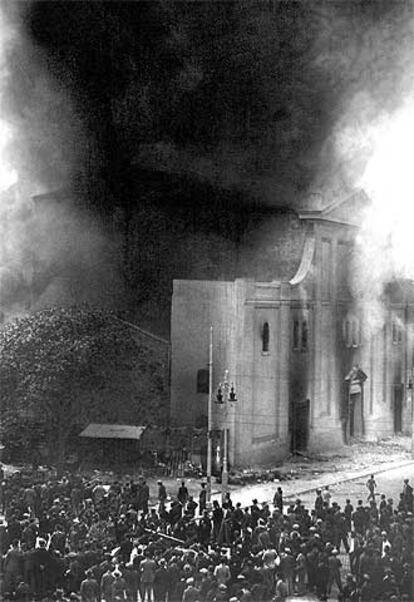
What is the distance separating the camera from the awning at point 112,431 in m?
21.5

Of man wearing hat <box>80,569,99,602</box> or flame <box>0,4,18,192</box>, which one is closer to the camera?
man wearing hat <box>80,569,99,602</box>

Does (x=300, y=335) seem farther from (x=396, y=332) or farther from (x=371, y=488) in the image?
(x=371, y=488)

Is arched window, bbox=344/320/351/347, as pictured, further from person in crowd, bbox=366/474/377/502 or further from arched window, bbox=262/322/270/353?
person in crowd, bbox=366/474/377/502

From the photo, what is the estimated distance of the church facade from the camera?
22.3 m

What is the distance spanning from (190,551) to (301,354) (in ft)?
37.3

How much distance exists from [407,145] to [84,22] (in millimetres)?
9751

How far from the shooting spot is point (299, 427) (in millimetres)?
24438

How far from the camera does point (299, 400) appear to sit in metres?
24.4

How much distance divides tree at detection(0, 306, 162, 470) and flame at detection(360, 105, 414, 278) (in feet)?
28.2

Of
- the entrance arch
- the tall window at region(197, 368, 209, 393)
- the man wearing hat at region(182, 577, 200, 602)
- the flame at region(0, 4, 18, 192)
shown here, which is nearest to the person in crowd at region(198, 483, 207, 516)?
the tall window at region(197, 368, 209, 393)

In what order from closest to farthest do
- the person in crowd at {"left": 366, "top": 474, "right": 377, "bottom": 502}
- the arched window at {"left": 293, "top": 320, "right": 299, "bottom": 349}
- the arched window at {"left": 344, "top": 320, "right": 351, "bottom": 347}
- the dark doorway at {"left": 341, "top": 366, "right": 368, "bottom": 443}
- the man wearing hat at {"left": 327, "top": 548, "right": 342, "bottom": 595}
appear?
the man wearing hat at {"left": 327, "top": 548, "right": 342, "bottom": 595} → the person in crowd at {"left": 366, "top": 474, "right": 377, "bottom": 502} → the arched window at {"left": 293, "top": 320, "right": 299, "bottom": 349} → the arched window at {"left": 344, "top": 320, "right": 351, "bottom": 347} → the dark doorway at {"left": 341, "top": 366, "right": 368, "bottom": 443}

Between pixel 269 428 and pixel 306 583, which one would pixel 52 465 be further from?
pixel 306 583

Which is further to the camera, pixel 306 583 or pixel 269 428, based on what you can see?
pixel 269 428

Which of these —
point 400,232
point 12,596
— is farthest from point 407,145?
point 12,596
